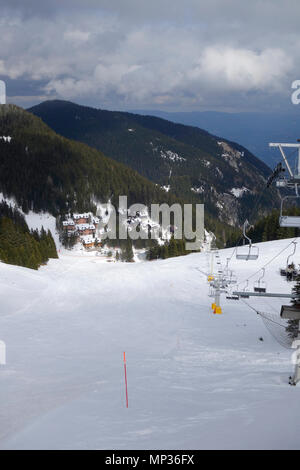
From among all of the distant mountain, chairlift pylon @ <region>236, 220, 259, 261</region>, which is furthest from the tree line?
the distant mountain

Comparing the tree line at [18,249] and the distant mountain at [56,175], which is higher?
the distant mountain at [56,175]

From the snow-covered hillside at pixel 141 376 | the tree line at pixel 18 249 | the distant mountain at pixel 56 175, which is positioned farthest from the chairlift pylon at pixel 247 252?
the distant mountain at pixel 56 175

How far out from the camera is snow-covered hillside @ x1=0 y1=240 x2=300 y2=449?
286 inches

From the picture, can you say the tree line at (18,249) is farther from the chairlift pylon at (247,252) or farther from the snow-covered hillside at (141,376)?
the chairlift pylon at (247,252)

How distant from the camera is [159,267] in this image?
48.8m

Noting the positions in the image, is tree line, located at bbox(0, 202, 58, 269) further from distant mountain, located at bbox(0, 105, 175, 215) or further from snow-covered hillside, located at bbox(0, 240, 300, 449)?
distant mountain, located at bbox(0, 105, 175, 215)

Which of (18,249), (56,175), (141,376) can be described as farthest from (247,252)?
(56,175)

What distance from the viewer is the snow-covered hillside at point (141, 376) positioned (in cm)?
727

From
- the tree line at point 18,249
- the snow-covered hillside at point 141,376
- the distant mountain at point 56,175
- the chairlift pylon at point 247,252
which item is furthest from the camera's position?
the distant mountain at point 56,175

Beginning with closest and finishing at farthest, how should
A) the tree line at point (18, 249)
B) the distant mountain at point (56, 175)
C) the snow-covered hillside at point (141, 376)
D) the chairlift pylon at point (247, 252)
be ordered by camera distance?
1. the snow-covered hillside at point (141, 376)
2. the chairlift pylon at point (247, 252)
3. the tree line at point (18, 249)
4. the distant mountain at point (56, 175)

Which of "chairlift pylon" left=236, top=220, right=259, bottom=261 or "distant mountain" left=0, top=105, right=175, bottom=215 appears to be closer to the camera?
"chairlift pylon" left=236, top=220, right=259, bottom=261

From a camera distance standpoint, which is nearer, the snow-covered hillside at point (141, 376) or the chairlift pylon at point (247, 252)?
the snow-covered hillside at point (141, 376)
